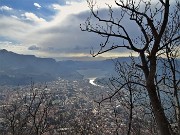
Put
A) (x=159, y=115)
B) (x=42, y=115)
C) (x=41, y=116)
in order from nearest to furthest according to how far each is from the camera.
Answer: (x=159, y=115) < (x=42, y=115) < (x=41, y=116)

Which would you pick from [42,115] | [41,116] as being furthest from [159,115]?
[41,116]

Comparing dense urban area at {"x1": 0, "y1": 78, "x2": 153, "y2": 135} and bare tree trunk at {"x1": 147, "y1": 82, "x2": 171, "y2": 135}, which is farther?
dense urban area at {"x1": 0, "y1": 78, "x2": 153, "y2": 135}

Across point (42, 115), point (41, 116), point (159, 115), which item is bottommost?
point (41, 116)

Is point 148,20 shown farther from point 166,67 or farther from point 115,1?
point 166,67

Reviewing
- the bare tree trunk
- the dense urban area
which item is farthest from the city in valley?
the bare tree trunk

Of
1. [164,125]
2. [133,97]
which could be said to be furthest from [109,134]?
[164,125]

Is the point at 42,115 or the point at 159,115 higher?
the point at 159,115

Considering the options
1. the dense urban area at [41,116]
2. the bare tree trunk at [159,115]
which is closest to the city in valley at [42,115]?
the dense urban area at [41,116]

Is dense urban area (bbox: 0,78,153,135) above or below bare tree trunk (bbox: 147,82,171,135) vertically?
below

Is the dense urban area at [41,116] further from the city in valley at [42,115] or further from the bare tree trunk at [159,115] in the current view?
the bare tree trunk at [159,115]

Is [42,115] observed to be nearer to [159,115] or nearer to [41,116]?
[41,116]

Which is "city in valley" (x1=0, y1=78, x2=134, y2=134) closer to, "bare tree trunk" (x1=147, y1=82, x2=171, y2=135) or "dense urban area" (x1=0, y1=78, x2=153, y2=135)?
"dense urban area" (x1=0, y1=78, x2=153, y2=135)
